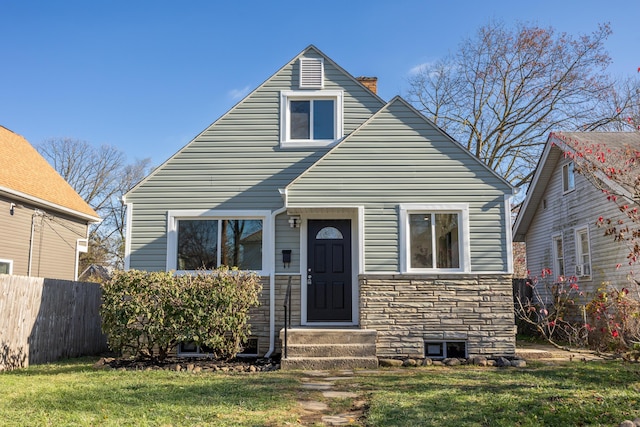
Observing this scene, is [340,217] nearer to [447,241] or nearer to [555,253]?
[447,241]

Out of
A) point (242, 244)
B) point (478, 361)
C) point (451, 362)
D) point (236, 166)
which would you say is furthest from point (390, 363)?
point (236, 166)

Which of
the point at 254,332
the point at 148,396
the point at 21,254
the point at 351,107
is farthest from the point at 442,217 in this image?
the point at 21,254

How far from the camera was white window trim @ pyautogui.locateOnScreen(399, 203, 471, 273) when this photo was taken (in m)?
9.59

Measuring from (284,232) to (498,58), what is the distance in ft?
50.0

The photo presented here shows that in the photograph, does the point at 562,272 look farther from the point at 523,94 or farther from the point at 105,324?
the point at 105,324

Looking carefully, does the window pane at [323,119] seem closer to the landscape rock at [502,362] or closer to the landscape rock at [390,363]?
the landscape rock at [390,363]

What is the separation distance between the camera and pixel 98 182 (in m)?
34.0

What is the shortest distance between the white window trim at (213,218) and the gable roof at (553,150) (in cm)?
720

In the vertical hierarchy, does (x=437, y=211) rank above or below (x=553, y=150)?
below

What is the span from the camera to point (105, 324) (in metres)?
8.77

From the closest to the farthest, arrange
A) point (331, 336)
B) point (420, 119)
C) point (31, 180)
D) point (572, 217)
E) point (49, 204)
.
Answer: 1. point (331, 336)
2. point (420, 119)
3. point (572, 217)
4. point (49, 204)
5. point (31, 180)

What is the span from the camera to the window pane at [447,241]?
9688mm

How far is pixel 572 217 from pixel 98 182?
28.5m

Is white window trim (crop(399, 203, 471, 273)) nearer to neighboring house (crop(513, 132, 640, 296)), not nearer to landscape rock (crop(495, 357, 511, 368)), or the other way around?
landscape rock (crop(495, 357, 511, 368))
